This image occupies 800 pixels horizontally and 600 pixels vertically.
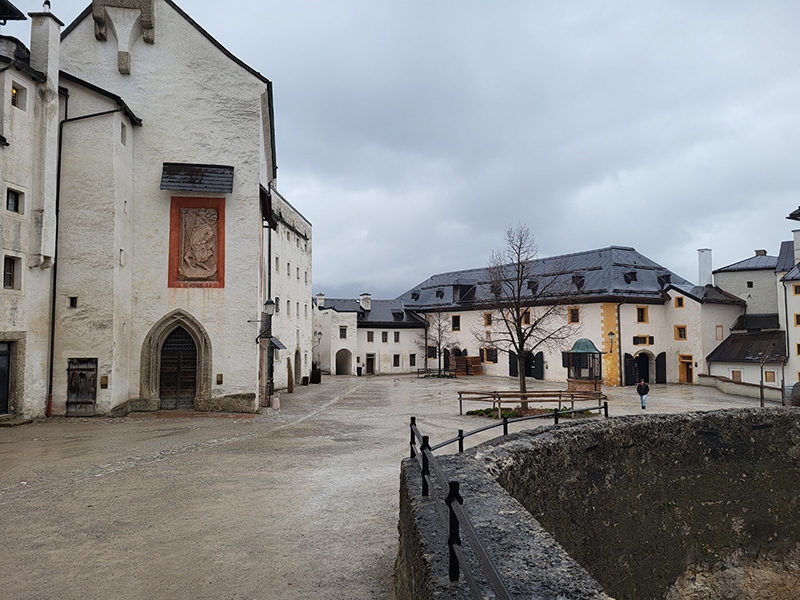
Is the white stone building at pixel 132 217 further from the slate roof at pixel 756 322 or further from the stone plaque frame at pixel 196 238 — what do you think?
the slate roof at pixel 756 322

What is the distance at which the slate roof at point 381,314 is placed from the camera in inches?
1922

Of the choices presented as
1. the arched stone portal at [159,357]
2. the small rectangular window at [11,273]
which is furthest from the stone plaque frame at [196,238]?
the small rectangular window at [11,273]

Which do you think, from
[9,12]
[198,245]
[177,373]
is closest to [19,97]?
[9,12]

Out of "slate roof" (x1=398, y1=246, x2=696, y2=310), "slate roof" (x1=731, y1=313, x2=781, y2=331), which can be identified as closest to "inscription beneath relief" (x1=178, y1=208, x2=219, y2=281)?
"slate roof" (x1=398, y1=246, x2=696, y2=310)

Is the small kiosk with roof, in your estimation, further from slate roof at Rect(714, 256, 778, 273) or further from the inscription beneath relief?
the inscription beneath relief

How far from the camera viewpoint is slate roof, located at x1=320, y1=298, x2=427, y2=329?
160 ft

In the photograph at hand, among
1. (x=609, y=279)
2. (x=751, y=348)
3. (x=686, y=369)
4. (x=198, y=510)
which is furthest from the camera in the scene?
(x=609, y=279)

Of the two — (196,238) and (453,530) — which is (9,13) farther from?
(453,530)

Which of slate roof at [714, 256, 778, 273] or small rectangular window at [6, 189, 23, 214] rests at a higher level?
slate roof at [714, 256, 778, 273]

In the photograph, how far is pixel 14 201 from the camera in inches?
634

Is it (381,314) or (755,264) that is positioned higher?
(755,264)

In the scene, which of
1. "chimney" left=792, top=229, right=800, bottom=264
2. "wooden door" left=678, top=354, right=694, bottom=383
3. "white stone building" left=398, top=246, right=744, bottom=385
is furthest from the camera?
"wooden door" left=678, top=354, right=694, bottom=383

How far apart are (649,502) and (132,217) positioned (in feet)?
58.8

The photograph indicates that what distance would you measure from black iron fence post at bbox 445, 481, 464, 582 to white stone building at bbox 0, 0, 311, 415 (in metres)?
16.6
